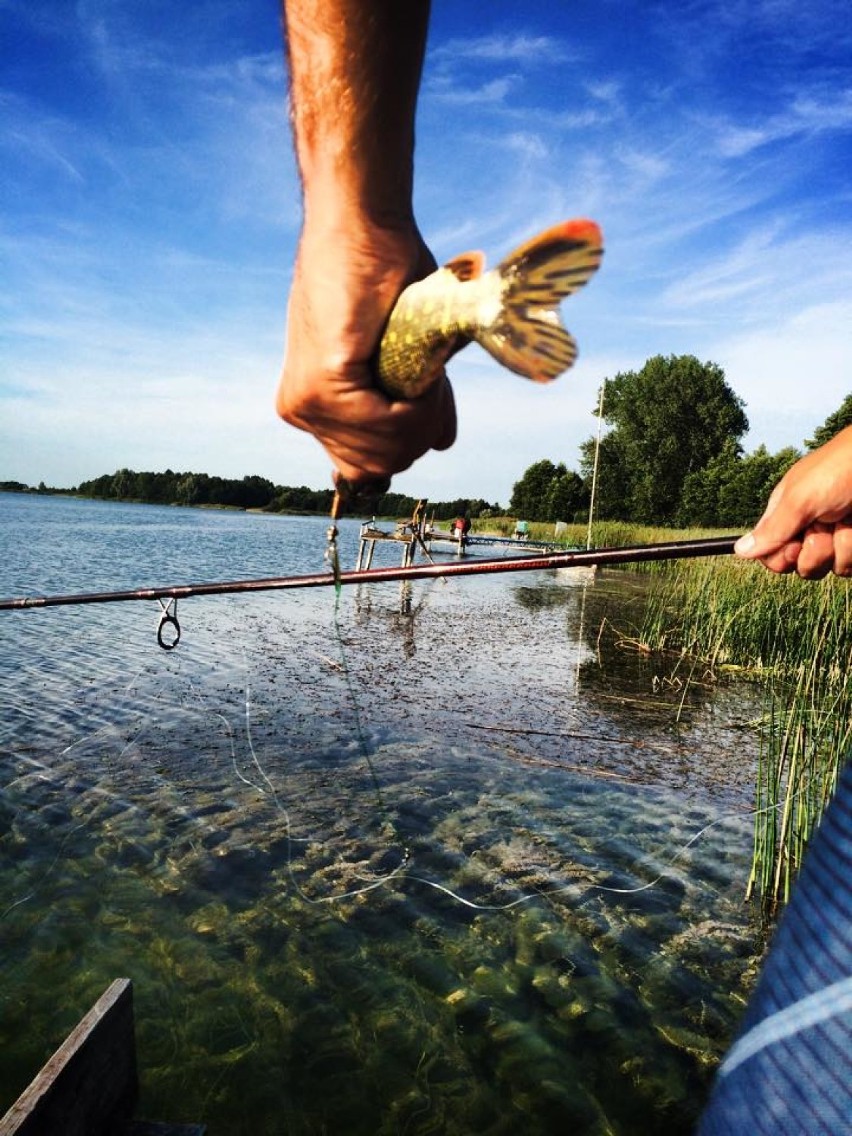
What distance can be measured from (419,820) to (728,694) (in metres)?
7.36

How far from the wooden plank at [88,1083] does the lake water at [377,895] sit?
1.07 m

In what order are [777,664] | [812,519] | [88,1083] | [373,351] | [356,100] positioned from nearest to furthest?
[356,100] → [373,351] → [812,519] → [88,1083] → [777,664]

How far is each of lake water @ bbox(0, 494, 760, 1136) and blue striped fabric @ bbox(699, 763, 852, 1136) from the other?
289 cm

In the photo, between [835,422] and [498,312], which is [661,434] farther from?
[498,312]

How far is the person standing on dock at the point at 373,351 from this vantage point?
109 centimetres

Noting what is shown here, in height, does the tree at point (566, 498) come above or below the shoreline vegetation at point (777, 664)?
above

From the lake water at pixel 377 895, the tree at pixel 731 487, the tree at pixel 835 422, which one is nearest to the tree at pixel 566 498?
the tree at pixel 731 487

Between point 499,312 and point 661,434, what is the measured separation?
273ft

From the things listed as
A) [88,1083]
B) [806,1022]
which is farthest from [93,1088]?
[806,1022]

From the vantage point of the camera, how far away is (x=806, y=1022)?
1108mm

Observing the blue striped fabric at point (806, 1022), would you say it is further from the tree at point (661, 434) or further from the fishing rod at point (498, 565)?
the tree at point (661, 434)

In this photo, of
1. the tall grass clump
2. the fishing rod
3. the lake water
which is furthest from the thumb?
the tall grass clump

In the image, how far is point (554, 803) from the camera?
6855 millimetres

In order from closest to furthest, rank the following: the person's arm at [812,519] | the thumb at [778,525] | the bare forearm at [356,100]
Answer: the bare forearm at [356,100] → the person's arm at [812,519] → the thumb at [778,525]
